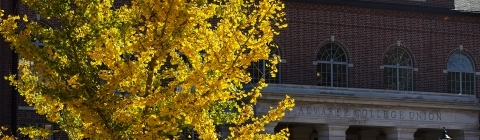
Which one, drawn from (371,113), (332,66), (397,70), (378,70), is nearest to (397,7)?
(397,70)

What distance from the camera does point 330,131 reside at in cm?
3625

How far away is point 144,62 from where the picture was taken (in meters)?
16.7

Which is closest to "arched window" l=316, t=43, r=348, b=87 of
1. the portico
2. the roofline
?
the roofline

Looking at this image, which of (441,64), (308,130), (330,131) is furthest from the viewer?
(441,64)

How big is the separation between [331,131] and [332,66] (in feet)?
12.2

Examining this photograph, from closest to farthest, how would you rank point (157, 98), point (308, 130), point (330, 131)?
1. point (157, 98)
2. point (330, 131)
3. point (308, 130)

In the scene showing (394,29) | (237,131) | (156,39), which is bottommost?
(237,131)

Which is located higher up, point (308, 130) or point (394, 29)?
point (394, 29)

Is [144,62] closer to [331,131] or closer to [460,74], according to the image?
[331,131]

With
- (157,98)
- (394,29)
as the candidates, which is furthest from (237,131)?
(394,29)

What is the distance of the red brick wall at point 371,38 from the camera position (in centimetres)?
3866

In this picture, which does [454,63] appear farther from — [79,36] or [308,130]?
[79,36]

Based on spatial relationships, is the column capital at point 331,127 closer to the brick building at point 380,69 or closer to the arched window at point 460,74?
the brick building at point 380,69

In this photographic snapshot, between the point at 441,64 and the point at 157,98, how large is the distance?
26.8 meters
